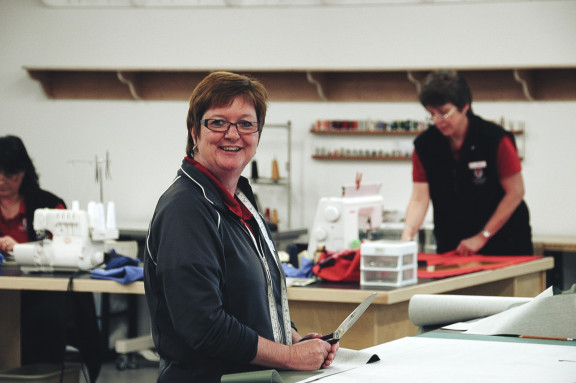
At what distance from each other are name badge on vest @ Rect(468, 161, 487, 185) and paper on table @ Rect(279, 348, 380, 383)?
6.83ft

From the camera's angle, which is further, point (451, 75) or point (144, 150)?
point (144, 150)

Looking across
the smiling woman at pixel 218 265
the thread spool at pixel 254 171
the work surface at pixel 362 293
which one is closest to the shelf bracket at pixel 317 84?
the thread spool at pixel 254 171

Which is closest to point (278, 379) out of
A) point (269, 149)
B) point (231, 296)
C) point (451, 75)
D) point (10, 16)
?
point (231, 296)

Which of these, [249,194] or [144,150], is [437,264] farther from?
[144,150]

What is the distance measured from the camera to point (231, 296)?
1649 mm

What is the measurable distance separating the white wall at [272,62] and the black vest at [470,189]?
2202 mm

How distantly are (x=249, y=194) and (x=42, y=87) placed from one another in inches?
207

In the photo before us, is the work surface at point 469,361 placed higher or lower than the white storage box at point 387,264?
lower

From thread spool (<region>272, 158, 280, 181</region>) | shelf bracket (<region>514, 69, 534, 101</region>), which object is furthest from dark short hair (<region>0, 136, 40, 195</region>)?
shelf bracket (<region>514, 69, 534, 101</region>)

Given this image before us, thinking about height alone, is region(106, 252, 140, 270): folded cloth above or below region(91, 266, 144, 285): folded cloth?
above

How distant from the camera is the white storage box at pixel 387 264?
2.87 m

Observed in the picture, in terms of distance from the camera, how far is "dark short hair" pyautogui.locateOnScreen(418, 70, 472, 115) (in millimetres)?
3439

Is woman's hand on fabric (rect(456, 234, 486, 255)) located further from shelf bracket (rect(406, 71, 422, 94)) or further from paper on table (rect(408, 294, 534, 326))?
shelf bracket (rect(406, 71, 422, 94))

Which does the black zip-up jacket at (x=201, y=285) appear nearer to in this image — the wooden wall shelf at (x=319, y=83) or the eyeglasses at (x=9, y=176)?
the eyeglasses at (x=9, y=176)
